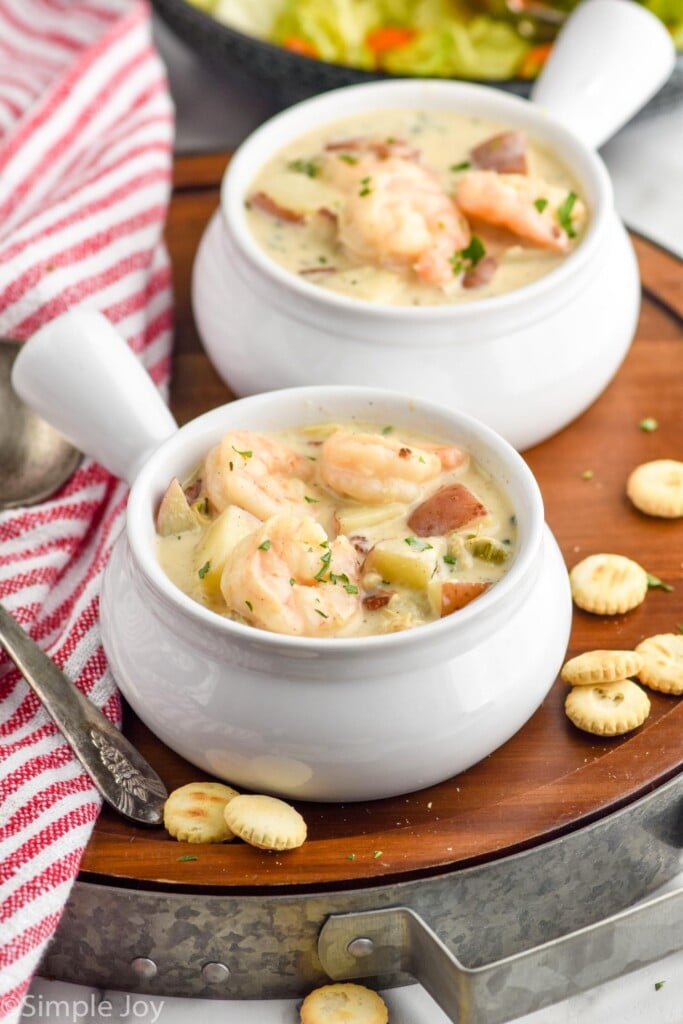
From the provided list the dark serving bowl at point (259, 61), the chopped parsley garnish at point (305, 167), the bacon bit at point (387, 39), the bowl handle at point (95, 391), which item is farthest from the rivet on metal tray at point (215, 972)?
the bacon bit at point (387, 39)

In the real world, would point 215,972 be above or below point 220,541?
below

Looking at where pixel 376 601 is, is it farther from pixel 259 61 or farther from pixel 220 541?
pixel 259 61

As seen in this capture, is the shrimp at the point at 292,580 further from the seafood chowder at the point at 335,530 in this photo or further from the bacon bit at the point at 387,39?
the bacon bit at the point at 387,39

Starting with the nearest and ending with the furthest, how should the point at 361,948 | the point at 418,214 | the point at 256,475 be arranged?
1. the point at 361,948
2. the point at 256,475
3. the point at 418,214

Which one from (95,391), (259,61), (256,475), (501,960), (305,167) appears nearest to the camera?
(501,960)

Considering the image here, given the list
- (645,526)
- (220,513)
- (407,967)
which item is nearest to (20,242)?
(220,513)

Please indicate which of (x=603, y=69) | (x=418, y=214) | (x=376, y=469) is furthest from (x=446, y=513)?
(x=603, y=69)

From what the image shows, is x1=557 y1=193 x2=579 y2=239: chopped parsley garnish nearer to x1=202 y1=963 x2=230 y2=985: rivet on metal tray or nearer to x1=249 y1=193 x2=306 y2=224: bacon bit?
x1=249 y1=193 x2=306 y2=224: bacon bit
